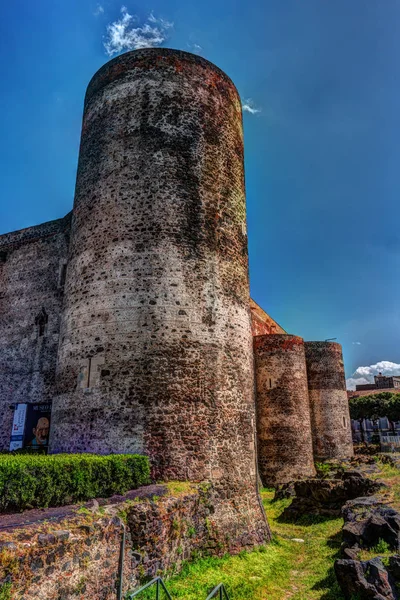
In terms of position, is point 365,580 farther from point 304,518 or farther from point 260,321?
point 260,321

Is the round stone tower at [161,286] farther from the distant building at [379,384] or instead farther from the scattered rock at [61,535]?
the distant building at [379,384]

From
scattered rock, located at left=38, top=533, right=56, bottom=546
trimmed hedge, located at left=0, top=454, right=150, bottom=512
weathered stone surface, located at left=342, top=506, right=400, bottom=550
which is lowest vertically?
weathered stone surface, located at left=342, top=506, right=400, bottom=550

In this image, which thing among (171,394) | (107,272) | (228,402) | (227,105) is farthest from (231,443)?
(227,105)

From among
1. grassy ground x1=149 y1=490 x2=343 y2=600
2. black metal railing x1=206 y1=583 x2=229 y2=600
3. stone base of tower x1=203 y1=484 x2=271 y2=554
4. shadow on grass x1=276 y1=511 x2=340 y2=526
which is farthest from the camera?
shadow on grass x1=276 y1=511 x2=340 y2=526

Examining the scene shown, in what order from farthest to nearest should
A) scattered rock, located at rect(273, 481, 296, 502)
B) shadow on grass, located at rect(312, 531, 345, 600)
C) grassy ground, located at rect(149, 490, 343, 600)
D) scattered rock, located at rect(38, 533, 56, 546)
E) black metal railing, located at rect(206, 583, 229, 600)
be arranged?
scattered rock, located at rect(273, 481, 296, 502) < grassy ground, located at rect(149, 490, 343, 600) < shadow on grass, located at rect(312, 531, 345, 600) < black metal railing, located at rect(206, 583, 229, 600) < scattered rock, located at rect(38, 533, 56, 546)

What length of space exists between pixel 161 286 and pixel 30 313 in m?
8.27

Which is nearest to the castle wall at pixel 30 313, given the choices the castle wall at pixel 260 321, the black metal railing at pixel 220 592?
the black metal railing at pixel 220 592

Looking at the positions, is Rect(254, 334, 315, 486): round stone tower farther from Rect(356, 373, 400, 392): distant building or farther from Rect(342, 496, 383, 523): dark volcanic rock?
Rect(356, 373, 400, 392): distant building

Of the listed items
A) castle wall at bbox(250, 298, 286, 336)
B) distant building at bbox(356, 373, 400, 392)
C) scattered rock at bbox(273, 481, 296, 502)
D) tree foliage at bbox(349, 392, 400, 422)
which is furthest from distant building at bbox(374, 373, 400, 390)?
scattered rock at bbox(273, 481, 296, 502)

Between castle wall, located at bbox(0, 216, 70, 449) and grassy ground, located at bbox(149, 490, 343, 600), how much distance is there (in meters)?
8.90

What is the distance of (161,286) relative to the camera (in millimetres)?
11469

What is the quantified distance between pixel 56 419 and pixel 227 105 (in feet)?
36.7

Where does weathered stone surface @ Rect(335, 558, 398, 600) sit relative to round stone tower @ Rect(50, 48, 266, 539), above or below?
below

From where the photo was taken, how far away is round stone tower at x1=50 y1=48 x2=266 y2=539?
10.7 meters
